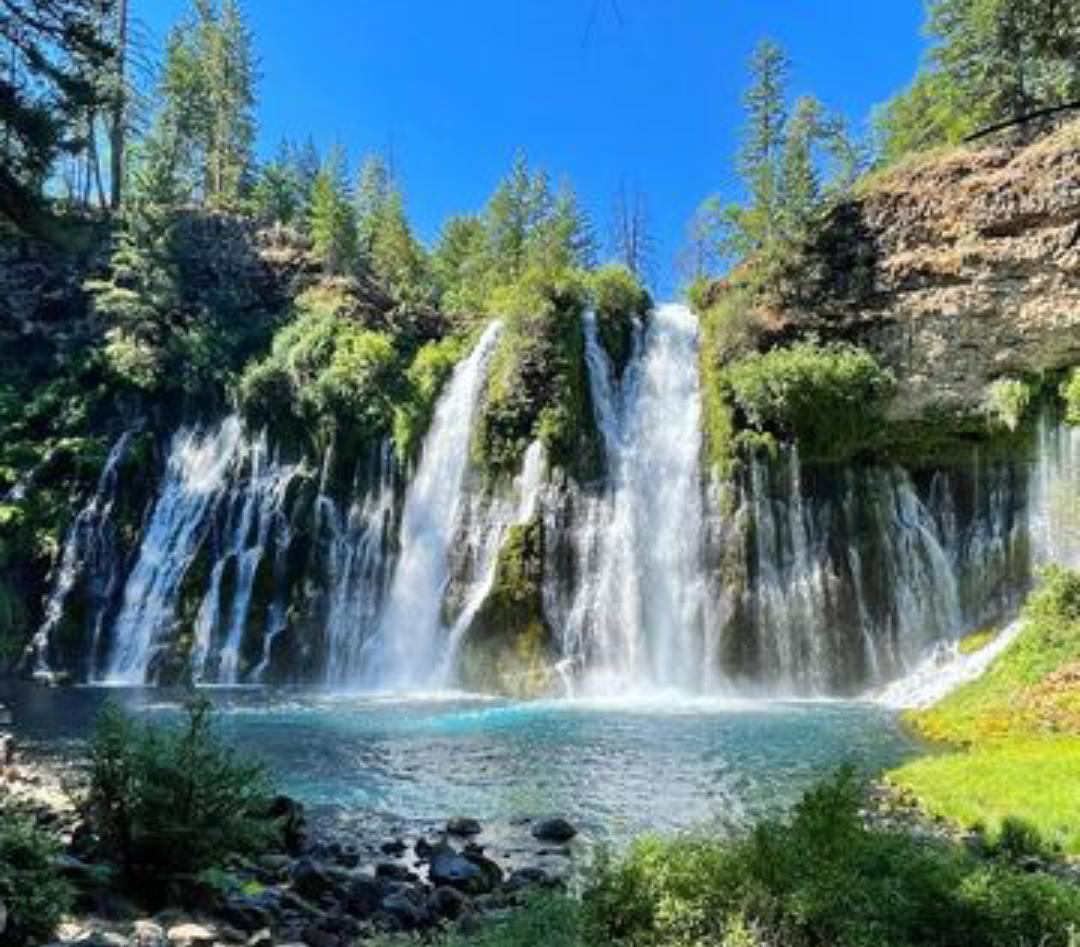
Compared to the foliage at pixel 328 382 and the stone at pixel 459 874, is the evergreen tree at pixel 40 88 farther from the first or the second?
the foliage at pixel 328 382

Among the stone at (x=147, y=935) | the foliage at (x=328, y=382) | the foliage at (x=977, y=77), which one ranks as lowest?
the stone at (x=147, y=935)

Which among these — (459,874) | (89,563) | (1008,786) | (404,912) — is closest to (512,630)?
(89,563)

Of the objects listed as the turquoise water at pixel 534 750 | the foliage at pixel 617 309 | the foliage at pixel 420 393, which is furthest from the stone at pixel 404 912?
the foliage at pixel 617 309

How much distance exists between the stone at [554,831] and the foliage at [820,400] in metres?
21.7

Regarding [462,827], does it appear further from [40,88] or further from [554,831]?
[40,88]

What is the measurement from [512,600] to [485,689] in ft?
8.65

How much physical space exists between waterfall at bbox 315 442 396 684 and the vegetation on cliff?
17071 mm

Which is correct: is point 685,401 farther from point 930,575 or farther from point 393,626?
point 393,626

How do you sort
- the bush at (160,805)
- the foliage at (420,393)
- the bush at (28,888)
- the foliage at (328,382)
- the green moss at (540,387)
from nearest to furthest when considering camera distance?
1. the bush at (28,888)
2. the bush at (160,805)
3. the green moss at (540,387)
4. the foliage at (420,393)
5. the foliage at (328,382)

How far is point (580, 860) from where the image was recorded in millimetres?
12219

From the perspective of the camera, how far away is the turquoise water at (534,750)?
15.0 meters

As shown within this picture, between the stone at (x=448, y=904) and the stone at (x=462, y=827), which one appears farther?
the stone at (x=462, y=827)

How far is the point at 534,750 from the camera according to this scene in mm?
19625

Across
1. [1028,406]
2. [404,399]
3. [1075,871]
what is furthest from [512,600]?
[1075,871]
